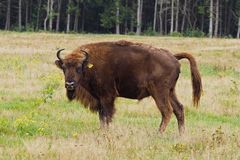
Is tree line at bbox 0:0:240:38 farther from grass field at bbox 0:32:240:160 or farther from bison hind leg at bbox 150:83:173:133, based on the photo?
bison hind leg at bbox 150:83:173:133

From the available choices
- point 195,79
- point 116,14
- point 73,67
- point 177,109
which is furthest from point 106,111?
point 116,14

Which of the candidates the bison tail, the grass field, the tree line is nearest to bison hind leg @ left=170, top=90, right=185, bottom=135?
the grass field

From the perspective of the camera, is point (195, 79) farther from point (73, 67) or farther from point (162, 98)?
point (73, 67)

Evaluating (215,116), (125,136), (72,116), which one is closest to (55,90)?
(72,116)

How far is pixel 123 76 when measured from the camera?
36.3 feet

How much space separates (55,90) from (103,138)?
7095 millimetres

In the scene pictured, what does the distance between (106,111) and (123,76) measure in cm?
81

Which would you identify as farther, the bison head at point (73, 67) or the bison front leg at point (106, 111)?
the bison front leg at point (106, 111)

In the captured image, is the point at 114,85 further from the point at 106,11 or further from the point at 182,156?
the point at 106,11

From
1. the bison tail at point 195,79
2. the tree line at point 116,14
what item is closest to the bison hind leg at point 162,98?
the bison tail at point 195,79

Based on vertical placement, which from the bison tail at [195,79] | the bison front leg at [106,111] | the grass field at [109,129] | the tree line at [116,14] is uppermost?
the tree line at [116,14]

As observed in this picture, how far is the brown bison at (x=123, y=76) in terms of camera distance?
1091 centimetres

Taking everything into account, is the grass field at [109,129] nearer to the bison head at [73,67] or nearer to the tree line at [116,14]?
the bison head at [73,67]

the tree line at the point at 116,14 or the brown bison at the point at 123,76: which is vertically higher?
the tree line at the point at 116,14
